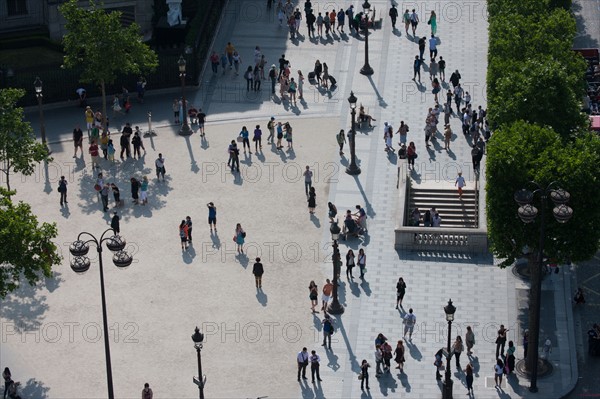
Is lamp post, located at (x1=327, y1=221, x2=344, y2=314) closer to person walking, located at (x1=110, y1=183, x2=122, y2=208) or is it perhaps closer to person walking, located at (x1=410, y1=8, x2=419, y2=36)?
person walking, located at (x1=110, y1=183, x2=122, y2=208)

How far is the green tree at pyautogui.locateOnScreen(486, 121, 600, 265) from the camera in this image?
61562 mm

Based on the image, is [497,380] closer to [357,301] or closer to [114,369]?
[357,301]

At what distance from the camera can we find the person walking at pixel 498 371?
203 ft

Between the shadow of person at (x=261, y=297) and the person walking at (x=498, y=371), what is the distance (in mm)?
10960

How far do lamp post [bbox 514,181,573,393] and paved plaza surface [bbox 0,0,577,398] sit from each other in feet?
4.08

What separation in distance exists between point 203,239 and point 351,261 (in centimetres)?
764

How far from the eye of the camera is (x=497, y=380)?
62469 mm

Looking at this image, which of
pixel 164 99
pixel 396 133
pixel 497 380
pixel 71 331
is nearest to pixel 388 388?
pixel 497 380

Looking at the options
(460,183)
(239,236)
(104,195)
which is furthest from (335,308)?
(104,195)

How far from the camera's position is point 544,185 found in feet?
202

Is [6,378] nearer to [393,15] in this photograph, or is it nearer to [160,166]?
[160,166]

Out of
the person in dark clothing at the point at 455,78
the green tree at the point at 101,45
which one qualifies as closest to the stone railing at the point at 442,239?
the person in dark clothing at the point at 455,78

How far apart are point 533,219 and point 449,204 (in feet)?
56.8

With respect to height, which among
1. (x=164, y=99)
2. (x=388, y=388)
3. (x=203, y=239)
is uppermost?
(x=164, y=99)
